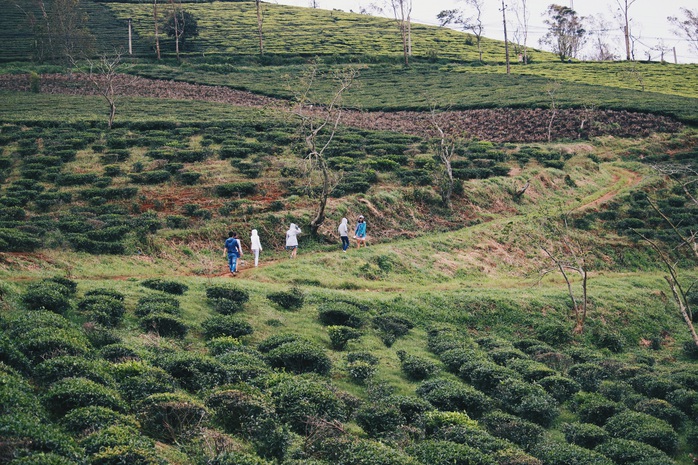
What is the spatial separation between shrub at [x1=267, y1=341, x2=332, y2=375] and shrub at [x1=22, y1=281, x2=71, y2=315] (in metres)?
6.23

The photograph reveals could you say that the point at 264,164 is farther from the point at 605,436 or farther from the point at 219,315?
the point at 605,436

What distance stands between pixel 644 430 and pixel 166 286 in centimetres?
Result: 1590

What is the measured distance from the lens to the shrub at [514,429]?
16.0 meters

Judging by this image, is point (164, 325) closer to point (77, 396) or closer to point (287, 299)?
point (287, 299)

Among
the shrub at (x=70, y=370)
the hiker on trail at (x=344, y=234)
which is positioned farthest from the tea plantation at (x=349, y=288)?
the hiker on trail at (x=344, y=234)

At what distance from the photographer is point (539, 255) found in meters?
36.0

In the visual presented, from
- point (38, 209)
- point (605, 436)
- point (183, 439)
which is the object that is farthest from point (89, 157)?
point (605, 436)

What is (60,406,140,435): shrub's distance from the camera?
11.5 meters

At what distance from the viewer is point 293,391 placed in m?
15.1

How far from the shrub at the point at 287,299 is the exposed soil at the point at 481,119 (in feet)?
104

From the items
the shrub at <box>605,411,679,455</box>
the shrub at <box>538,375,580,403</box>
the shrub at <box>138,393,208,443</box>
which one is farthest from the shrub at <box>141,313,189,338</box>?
the shrub at <box>605,411,679,455</box>

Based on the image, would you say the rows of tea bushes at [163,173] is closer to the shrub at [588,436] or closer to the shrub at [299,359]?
the shrub at [299,359]

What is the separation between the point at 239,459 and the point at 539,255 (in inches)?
1099

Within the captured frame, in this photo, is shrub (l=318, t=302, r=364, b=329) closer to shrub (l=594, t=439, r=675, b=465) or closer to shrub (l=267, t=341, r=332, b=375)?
shrub (l=267, t=341, r=332, b=375)
